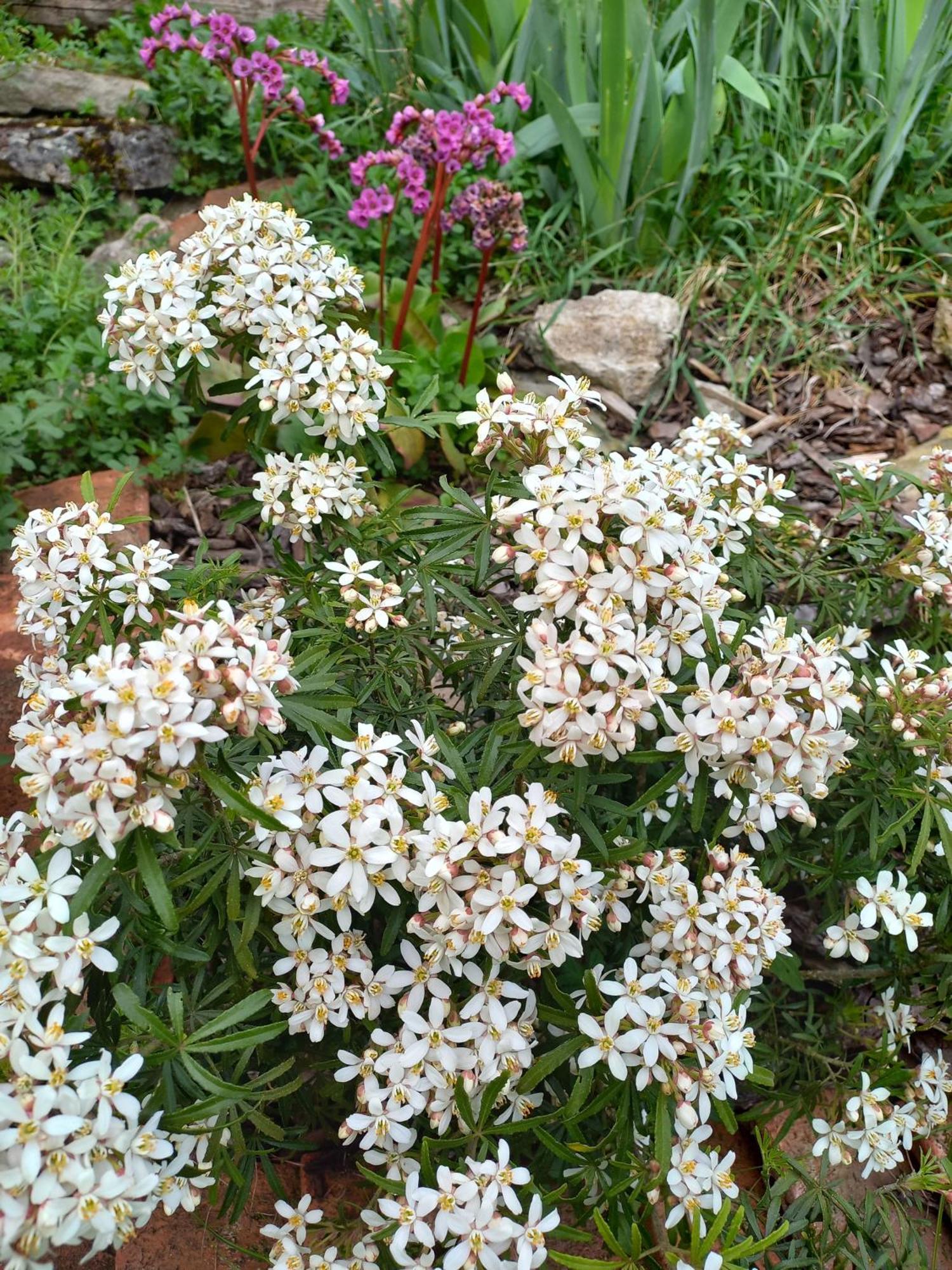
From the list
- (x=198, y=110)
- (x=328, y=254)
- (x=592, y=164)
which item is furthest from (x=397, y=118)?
(x=198, y=110)

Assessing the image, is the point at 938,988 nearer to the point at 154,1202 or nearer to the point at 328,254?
the point at 154,1202

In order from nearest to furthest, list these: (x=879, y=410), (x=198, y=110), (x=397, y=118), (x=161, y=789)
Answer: (x=161, y=789)
(x=397, y=118)
(x=879, y=410)
(x=198, y=110)

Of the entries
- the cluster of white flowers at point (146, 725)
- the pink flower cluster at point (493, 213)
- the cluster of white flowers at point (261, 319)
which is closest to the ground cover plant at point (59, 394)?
the pink flower cluster at point (493, 213)

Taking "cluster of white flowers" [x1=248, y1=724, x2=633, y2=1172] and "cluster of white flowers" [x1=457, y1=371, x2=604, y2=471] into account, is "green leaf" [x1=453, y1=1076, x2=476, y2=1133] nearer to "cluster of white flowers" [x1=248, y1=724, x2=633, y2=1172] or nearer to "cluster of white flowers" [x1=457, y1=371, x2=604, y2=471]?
"cluster of white flowers" [x1=248, y1=724, x2=633, y2=1172]

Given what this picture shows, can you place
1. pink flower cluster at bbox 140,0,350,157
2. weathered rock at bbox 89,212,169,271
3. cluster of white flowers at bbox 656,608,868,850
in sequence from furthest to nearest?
weathered rock at bbox 89,212,169,271, pink flower cluster at bbox 140,0,350,157, cluster of white flowers at bbox 656,608,868,850

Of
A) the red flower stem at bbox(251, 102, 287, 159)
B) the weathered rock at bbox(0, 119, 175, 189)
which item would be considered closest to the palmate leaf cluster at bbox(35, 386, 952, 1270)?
the red flower stem at bbox(251, 102, 287, 159)

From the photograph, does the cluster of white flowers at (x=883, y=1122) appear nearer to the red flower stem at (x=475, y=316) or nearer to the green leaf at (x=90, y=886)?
the green leaf at (x=90, y=886)

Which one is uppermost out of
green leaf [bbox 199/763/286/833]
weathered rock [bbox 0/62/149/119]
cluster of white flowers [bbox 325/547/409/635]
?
weathered rock [bbox 0/62/149/119]
